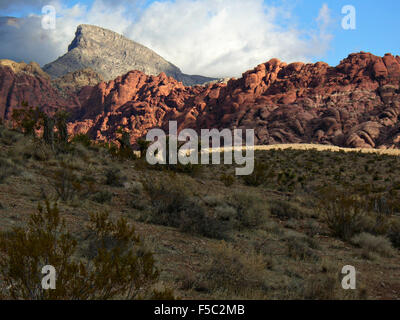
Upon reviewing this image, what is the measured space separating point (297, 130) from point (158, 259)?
6069cm

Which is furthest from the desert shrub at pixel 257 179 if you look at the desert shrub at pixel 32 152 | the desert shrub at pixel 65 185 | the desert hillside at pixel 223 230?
the desert shrub at pixel 32 152

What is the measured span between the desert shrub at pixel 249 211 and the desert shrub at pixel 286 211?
1244 mm

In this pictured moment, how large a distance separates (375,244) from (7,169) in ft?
35.1

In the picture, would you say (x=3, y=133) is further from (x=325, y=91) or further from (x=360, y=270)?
(x=325, y=91)

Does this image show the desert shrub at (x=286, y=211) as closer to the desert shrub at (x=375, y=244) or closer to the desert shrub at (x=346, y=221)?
the desert shrub at (x=346, y=221)

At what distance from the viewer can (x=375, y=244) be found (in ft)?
25.0

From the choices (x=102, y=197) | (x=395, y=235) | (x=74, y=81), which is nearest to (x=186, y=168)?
(x=102, y=197)

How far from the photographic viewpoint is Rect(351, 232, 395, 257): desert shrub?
24.6ft

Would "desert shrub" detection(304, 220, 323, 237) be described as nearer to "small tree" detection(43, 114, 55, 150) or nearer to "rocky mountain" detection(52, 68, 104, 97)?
"small tree" detection(43, 114, 55, 150)

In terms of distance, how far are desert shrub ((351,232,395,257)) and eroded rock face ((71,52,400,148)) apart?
49.5 metres

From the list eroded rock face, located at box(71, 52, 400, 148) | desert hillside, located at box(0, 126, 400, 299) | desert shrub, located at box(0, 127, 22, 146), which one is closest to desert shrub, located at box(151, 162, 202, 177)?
desert hillside, located at box(0, 126, 400, 299)

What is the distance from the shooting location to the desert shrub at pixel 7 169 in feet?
30.1

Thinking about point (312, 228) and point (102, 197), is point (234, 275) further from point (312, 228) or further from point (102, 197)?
point (102, 197)
